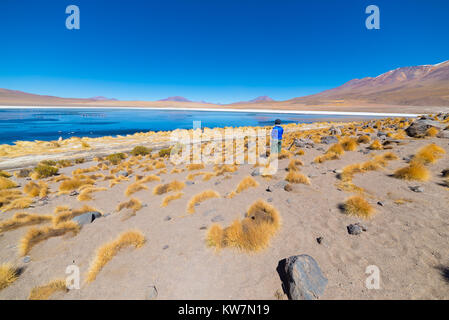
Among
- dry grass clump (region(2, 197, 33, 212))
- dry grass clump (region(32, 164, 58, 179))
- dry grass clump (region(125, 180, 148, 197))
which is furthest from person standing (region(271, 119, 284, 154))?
dry grass clump (region(32, 164, 58, 179))

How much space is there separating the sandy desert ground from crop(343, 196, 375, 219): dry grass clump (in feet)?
0.39

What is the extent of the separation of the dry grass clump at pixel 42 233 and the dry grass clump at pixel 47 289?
1.41 meters

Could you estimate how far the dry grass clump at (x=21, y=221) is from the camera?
14.8 feet

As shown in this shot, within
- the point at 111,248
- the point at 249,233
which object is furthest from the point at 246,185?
the point at 111,248

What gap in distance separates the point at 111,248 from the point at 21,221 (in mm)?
3412

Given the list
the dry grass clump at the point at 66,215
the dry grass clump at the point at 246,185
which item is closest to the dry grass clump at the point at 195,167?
the dry grass clump at the point at 246,185

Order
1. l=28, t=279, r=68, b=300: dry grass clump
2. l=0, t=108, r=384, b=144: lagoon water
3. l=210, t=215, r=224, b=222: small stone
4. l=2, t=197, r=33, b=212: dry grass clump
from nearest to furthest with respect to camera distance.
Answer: l=28, t=279, r=68, b=300: dry grass clump, l=210, t=215, r=224, b=222: small stone, l=2, t=197, r=33, b=212: dry grass clump, l=0, t=108, r=384, b=144: lagoon water

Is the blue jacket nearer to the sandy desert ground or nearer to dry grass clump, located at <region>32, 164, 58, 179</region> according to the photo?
the sandy desert ground

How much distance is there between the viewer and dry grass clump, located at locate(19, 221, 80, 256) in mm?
3676

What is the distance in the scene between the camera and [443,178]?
4684 mm

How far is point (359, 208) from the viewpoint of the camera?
12.0ft
